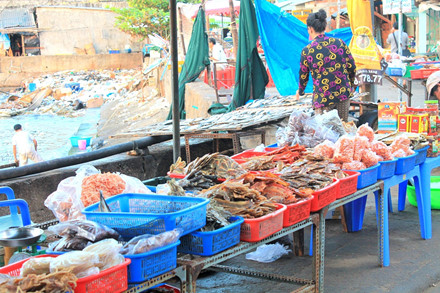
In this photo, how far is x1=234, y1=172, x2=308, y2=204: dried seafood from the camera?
3.47 metres

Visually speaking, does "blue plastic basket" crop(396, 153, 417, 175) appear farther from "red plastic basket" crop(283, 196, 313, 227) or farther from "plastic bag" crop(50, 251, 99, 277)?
"plastic bag" crop(50, 251, 99, 277)

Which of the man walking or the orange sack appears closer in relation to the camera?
the orange sack

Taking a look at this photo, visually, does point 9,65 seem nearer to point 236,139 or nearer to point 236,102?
point 236,102

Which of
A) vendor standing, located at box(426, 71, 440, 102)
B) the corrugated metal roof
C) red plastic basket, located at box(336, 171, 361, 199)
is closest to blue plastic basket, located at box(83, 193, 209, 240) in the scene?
red plastic basket, located at box(336, 171, 361, 199)

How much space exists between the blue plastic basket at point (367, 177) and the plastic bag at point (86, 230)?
2.25 metres

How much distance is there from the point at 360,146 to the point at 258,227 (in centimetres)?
184

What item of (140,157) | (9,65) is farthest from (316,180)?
(9,65)

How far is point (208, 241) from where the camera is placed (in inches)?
110

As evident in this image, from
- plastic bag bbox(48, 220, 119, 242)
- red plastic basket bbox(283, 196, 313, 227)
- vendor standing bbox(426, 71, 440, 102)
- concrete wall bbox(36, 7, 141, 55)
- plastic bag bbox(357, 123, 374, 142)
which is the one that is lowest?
red plastic basket bbox(283, 196, 313, 227)

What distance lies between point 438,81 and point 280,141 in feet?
8.43

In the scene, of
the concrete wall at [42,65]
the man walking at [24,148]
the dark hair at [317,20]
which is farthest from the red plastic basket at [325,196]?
the concrete wall at [42,65]

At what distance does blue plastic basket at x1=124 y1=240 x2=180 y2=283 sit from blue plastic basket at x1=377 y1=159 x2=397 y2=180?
8.21ft

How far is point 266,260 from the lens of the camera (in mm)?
4922

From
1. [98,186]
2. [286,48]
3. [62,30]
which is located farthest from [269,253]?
[62,30]
